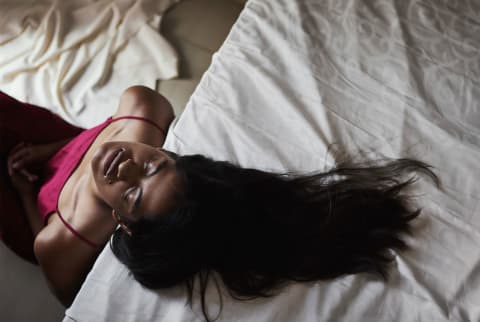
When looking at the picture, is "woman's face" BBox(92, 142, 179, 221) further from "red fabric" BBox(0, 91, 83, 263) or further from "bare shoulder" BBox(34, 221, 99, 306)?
"red fabric" BBox(0, 91, 83, 263)

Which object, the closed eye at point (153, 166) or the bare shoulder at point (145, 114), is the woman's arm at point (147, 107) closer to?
the bare shoulder at point (145, 114)

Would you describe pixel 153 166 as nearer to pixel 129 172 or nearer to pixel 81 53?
pixel 129 172

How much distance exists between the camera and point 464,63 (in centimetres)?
110

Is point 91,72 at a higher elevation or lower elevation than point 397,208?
lower

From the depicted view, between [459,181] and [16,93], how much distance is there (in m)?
1.26

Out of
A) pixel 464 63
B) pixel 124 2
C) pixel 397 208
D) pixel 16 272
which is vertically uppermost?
pixel 464 63

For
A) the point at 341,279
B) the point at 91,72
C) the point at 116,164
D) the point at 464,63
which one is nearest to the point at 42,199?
the point at 116,164

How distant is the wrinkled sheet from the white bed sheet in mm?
415

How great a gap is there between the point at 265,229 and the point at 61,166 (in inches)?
25.4

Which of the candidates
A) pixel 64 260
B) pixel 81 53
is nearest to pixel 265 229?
pixel 64 260

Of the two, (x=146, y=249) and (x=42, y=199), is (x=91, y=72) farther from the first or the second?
(x=146, y=249)

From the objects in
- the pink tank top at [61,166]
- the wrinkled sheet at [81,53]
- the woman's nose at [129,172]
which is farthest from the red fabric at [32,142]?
the woman's nose at [129,172]

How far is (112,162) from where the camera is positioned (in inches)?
37.0

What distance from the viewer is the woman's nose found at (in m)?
0.91
